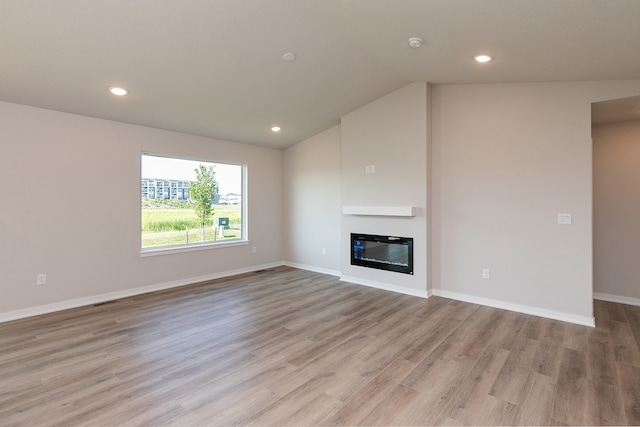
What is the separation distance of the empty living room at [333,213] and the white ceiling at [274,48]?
3 centimetres

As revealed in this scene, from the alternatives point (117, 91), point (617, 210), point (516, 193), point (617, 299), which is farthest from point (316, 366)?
point (617, 210)

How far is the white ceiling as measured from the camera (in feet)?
7.82

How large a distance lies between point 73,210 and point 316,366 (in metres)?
3.63

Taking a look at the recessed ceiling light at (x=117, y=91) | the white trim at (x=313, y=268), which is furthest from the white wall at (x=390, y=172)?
the recessed ceiling light at (x=117, y=91)

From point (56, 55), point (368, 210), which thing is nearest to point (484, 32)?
point (368, 210)

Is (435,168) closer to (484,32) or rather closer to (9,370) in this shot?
(484,32)

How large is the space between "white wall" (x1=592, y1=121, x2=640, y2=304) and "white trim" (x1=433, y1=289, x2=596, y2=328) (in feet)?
4.19

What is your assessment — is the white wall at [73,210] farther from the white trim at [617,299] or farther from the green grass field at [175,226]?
the white trim at [617,299]

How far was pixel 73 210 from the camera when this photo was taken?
158 inches

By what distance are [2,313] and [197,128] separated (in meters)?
3.25

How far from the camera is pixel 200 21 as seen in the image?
2668 mm

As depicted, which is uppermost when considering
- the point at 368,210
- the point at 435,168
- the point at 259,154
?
the point at 259,154

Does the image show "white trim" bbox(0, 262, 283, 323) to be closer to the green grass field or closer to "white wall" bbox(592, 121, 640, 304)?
the green grass field

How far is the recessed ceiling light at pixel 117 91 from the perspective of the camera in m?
3.48
